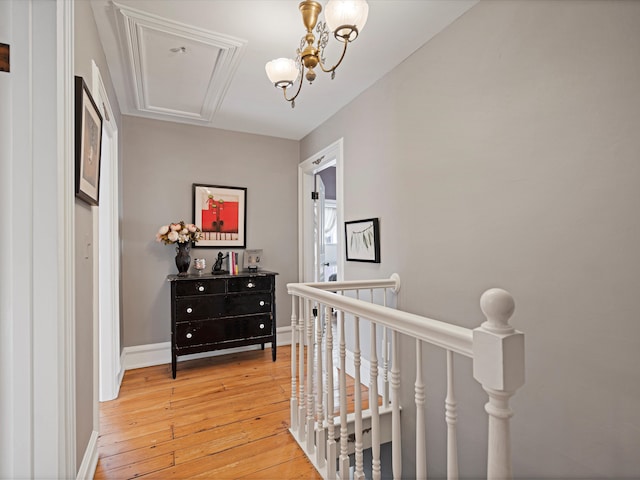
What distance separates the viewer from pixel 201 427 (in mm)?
2127

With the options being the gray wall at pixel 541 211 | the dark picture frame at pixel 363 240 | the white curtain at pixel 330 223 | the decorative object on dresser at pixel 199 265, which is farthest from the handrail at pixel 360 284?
the white curtain at pixel 330 223

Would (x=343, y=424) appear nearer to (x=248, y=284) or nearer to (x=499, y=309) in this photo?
(x=499, y=309)

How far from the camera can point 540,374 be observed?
1477 millimetres

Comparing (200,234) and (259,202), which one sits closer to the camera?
(200,234)

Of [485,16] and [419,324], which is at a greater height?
[485,16]

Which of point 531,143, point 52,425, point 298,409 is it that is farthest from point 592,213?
point 52,425

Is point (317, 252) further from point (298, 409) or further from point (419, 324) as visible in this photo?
point (419, 324)

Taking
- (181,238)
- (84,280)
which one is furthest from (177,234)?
(84,280)

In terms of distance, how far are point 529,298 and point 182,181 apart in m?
3.20

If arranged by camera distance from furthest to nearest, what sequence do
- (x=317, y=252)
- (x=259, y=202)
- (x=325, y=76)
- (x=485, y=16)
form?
(x=317, y=252) → (x=259, y=202) → (x=325, y=76) → (x=485, y=16)

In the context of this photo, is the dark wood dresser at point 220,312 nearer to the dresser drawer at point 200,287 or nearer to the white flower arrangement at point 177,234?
the dresser drawer at point 200,287

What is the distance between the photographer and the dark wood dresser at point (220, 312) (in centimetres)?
297

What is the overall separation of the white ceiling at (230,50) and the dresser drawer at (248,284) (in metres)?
1.64

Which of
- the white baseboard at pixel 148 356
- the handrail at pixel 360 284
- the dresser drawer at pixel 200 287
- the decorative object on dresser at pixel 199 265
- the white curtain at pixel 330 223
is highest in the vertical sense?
the white curtain at pixel 330 223
